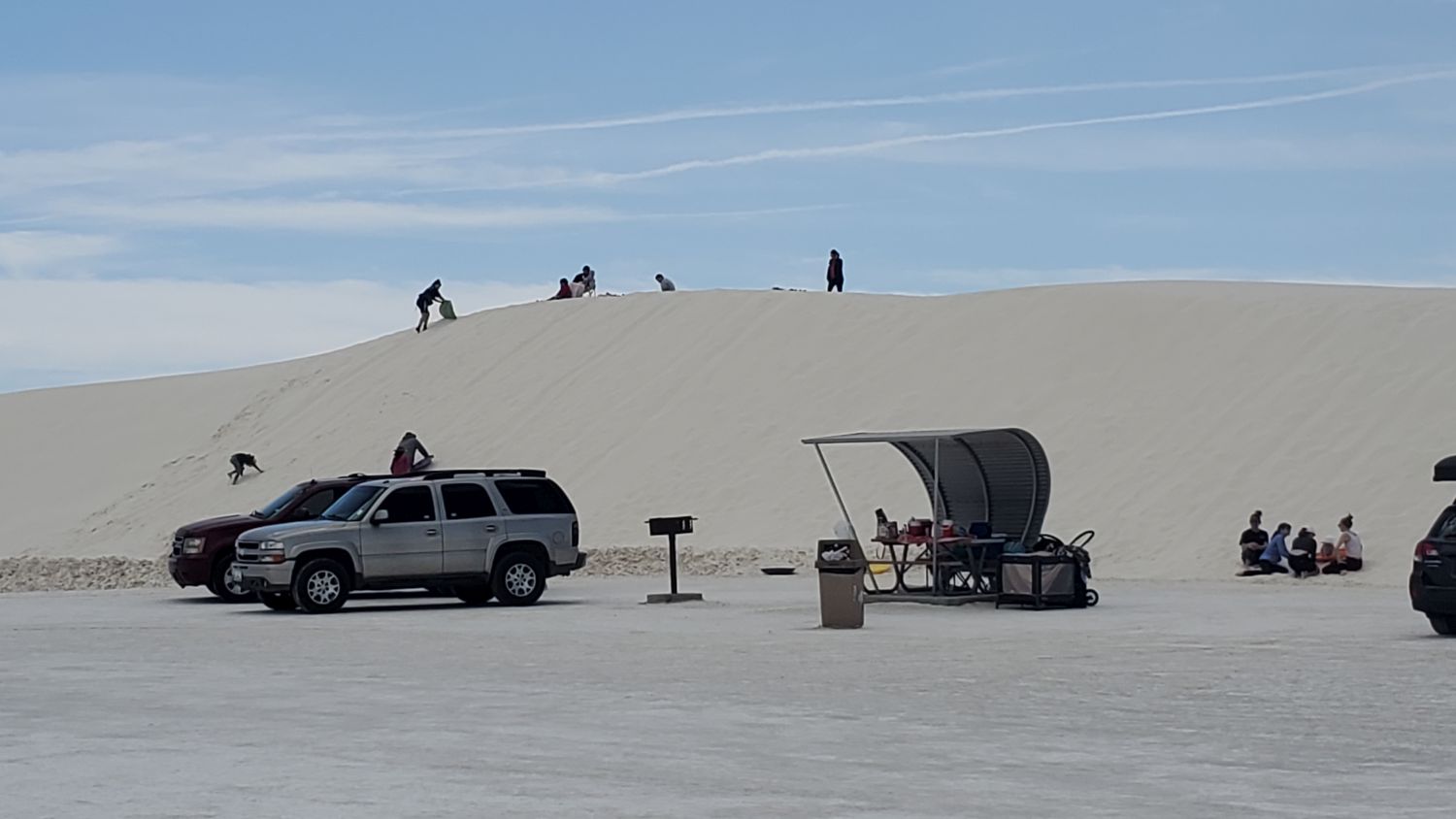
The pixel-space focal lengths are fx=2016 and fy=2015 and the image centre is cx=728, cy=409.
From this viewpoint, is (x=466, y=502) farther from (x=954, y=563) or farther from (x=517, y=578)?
(x=954, y=563)

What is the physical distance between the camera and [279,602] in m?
25.5

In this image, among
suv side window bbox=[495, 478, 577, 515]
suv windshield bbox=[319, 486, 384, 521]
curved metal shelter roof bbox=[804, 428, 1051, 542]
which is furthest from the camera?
curved metal shelter roof bbox=[804, 428, 1051, 542]

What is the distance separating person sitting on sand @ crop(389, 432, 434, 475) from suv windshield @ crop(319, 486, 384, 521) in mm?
14594

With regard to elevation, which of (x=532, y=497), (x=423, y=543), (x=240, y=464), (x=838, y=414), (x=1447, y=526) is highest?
(x=838, y=414)

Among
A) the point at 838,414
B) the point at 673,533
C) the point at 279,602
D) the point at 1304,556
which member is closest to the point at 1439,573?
the point at 673,533

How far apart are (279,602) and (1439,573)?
14073 millimetres

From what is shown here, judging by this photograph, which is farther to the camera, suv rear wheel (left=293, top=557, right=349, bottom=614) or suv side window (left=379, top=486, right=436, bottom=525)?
suv side window (left=379, top=486, right=436, bottom=525)

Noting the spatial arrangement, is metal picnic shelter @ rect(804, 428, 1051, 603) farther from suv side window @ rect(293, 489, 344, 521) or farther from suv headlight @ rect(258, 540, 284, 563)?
suv side window @ rect(293, 489, 344, 521)

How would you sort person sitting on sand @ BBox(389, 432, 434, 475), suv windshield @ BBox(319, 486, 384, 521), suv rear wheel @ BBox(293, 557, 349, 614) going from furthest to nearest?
person sitting on sand @ BBox(389, 432, 434, 475), suv windshield @ BBox(319, 486, 384, 521), suv rear wheel @ BBox(293, 557, 349, 614)

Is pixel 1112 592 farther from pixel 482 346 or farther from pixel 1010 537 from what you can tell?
pixel 482 346

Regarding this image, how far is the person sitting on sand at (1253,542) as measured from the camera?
30391 millimetres

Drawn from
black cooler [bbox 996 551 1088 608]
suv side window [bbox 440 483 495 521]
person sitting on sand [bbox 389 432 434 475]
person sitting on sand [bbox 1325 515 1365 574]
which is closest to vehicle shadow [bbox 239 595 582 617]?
suv side window [bbox 440 483 495 521]

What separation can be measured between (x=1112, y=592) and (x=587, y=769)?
60.1 feet

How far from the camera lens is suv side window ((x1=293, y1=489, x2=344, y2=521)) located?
28.2 meters
